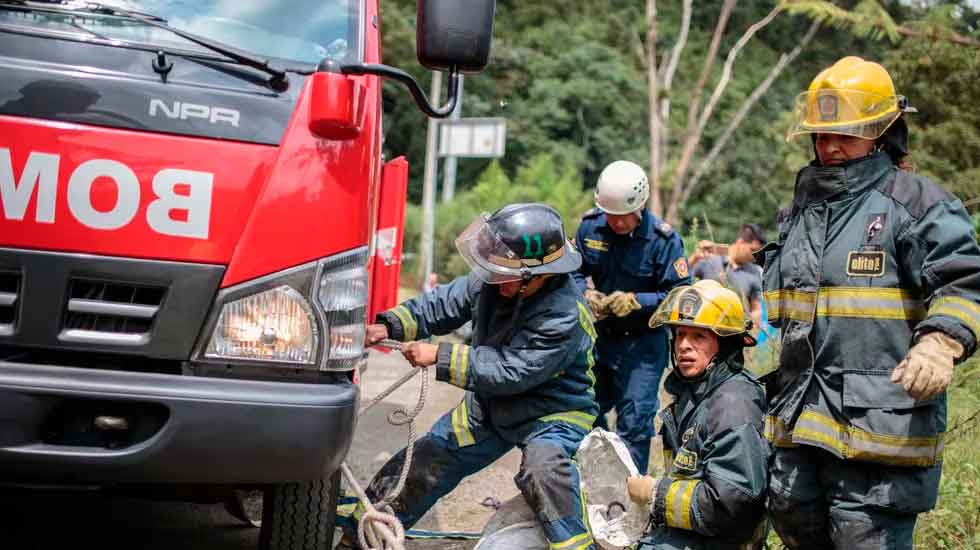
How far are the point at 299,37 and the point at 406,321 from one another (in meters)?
1.19

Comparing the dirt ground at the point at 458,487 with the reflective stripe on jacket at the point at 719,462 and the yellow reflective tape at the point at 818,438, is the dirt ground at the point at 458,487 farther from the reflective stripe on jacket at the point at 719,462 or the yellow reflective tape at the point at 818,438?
the yellow reflective tape at the point at 818,438

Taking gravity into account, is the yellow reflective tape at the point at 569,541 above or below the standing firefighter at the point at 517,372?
below

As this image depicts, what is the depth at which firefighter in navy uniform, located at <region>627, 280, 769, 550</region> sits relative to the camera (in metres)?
3.34

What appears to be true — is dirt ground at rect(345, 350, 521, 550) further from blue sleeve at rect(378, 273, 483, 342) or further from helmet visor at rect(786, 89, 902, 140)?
helmet visor at rect(786, 89, 902, 140)

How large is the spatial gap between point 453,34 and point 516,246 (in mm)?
788

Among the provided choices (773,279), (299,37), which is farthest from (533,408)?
(299,37)

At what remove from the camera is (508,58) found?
102 ft

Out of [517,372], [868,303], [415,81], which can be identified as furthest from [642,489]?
[415,81]

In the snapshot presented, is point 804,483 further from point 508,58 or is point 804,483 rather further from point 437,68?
point 508,58

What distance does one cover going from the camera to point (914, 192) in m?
3.11

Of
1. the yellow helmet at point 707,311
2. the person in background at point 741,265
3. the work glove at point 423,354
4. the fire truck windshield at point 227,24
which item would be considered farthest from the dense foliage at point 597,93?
the yellow helmet at point 707,311

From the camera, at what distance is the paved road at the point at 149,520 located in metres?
4.27

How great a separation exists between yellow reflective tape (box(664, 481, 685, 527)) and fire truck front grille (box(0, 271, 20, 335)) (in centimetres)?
200

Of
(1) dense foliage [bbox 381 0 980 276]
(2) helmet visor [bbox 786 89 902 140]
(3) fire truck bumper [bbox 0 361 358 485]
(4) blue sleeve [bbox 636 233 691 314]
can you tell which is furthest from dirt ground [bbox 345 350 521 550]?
(1) dense foliage [bbox 381 0 980 276]
